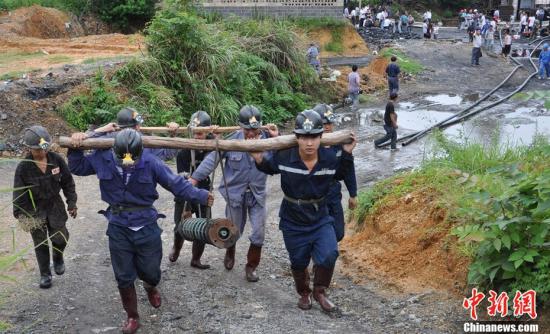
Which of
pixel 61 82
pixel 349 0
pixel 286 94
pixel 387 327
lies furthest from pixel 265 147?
pixel 349 0

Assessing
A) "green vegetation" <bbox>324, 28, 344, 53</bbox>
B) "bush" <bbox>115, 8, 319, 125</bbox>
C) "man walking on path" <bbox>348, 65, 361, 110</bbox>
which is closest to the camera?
"bush" <bbox>115, 8, 319, 125</bbox>

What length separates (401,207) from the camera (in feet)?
24.3

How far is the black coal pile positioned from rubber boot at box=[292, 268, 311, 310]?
25.5 m

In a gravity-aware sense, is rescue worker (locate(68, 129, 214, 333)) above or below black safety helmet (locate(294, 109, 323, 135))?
below

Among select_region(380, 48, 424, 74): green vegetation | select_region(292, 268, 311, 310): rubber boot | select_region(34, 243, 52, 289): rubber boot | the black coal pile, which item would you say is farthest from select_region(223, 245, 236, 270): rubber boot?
the black coal pile

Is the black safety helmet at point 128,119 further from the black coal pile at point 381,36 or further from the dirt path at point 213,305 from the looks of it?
the black coal pile at point 381,36

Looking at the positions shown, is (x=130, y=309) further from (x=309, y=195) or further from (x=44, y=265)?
(x=309, y=195)

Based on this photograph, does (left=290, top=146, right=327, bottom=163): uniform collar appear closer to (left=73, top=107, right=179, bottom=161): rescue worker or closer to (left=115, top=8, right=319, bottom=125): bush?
(left=73, top=107, right=179, bottom=161): rescue worker

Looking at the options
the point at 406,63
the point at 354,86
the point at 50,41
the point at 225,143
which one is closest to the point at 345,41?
the point at 406,63

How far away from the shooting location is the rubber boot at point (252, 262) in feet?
21.3

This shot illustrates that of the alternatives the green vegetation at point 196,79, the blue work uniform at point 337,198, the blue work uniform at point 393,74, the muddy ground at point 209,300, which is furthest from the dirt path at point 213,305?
the blue work uniform at point 393,74

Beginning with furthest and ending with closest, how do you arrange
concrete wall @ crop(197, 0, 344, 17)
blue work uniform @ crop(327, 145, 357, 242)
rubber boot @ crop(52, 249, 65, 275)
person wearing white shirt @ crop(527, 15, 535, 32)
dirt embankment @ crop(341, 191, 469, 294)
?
1. person wearing white shirt @ crop(527, 15, 535, 32)
2. concrete wall @ crop(197, 0, 344, 17)
3. rubber boot @ crop(52, 249, 65, 275)
4. dirt embankment @ crop(341, 191, 469, 294)
5. blue work uniform @ crop(327, 145, 357, 242)

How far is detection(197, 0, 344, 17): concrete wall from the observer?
82.0 ft

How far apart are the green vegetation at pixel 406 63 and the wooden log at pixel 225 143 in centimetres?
1949
